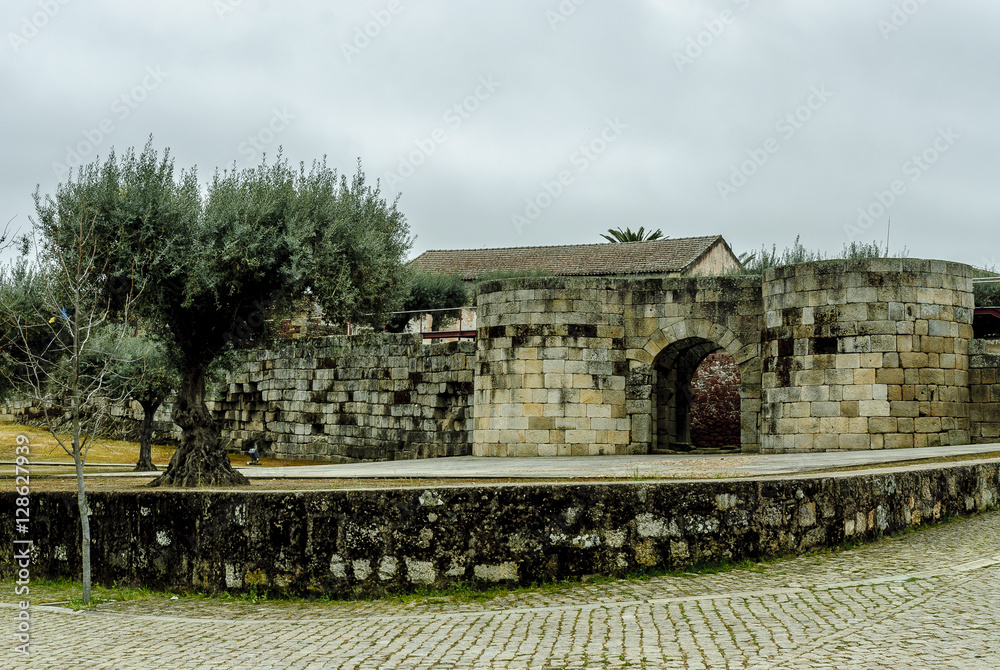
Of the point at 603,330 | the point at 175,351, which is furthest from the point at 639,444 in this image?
the point at 175,351

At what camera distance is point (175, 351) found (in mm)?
14844

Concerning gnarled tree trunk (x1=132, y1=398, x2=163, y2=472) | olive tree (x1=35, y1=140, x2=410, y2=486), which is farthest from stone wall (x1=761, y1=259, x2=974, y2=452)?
gnarled tree trunk (x1=132, y1=398, x2=163, y2=472)

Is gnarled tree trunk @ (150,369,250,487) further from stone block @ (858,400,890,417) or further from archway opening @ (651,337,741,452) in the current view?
stone block @ (858,400,890,417)

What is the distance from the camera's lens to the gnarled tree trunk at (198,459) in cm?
1305

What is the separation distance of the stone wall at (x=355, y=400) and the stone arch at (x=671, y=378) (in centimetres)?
416

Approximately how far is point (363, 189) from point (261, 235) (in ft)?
12.6

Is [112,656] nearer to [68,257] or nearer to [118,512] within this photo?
[118,512]

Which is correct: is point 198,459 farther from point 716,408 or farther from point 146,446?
point 716,408

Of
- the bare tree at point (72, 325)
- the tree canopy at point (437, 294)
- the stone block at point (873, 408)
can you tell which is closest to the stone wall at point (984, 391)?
the stone block at point (873, 408)

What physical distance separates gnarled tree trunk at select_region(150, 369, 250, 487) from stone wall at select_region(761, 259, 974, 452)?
9.44 metres

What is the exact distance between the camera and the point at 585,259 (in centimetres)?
4656

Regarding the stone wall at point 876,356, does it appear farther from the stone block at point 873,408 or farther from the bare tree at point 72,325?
the bare tree at point 72,325

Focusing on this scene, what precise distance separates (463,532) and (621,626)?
173cm

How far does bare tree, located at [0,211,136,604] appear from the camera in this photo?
8.04 m
